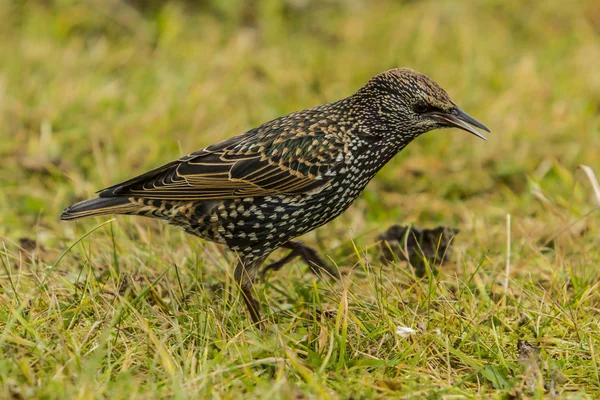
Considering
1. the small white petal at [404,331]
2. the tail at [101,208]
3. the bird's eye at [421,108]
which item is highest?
the bird's eye at [421,108]

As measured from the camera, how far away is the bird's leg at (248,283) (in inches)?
147

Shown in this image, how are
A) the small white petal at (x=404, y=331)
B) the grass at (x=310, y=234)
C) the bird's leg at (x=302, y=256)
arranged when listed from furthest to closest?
1. the bird's leg at (x=302, y=256)
2. the small white petal at (x=404, y=331)
3. the grass at (x=310, y=234)

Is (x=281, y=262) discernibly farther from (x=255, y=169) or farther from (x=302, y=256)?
A: (x=255, y=169)

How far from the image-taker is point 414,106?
397 centimetres

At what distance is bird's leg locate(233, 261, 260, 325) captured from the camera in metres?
3.73

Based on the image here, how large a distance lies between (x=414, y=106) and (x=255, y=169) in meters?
0.85

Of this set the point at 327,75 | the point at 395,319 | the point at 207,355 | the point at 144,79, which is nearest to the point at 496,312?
the point at 395,319

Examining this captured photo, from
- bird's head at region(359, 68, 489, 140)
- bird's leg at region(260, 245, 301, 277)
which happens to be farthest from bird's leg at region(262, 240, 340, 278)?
bird's head at region(359, 68, 489, 140)

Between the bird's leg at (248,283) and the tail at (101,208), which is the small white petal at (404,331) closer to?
the bird's leg at (248,283)

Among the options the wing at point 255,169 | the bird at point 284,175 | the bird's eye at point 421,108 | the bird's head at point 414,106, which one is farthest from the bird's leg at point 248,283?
the bird's eye at point 421,108

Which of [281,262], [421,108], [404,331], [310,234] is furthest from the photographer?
[310,234]

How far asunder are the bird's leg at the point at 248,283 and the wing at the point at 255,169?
37cm

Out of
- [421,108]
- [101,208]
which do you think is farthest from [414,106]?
[101,208]

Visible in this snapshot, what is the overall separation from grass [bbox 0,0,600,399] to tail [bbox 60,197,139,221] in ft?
0.68
